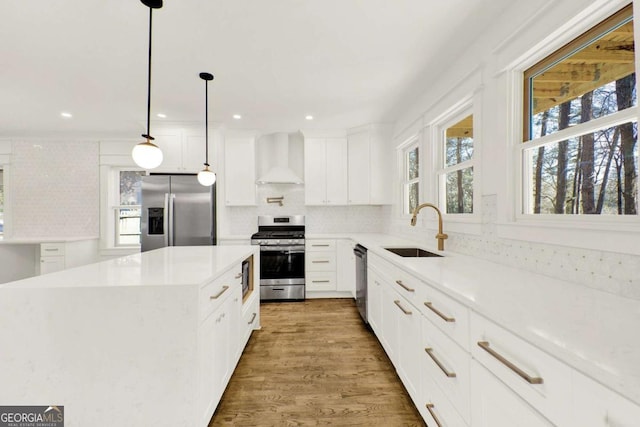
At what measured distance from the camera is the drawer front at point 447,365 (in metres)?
1.14

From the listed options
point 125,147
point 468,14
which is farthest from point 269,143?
point 468,14

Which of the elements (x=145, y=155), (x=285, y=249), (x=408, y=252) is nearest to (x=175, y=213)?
(x=285, y=249)

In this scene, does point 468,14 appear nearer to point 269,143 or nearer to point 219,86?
point 219,86

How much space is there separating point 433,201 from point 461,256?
33.2 inches

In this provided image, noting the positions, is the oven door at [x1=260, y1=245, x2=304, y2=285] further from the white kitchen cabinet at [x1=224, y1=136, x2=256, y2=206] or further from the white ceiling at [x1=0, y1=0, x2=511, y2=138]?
the white ceiling at [x1=0, y1=0, x2=511, y2=138]

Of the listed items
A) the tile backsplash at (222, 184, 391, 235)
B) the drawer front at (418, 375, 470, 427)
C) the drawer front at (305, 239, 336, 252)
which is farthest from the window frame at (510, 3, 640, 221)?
the tile backsplash at (222, 184, 391, 235)

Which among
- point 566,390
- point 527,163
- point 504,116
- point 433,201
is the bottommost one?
point 566,390

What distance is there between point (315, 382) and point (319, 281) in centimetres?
213

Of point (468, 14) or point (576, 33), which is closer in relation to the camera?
point (576, 33)

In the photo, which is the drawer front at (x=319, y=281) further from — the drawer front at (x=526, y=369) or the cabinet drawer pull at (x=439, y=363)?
the drawer front at (x=526, y=369)

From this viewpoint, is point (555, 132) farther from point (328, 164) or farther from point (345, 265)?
point (328, 164)

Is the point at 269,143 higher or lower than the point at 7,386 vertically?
higher

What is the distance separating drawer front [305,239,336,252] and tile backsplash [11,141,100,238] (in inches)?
147

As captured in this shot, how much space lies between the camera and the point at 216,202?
4.24m
